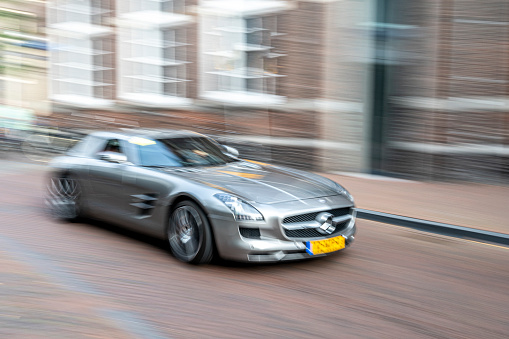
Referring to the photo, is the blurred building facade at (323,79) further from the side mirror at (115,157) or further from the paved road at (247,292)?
the side mirror at (115,157)

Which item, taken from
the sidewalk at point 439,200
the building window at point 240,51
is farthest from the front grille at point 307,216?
the building window at point 240,51

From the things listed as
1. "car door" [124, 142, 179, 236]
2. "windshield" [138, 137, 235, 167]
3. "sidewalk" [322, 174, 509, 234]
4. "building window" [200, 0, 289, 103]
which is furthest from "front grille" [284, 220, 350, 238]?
"building window" [200, 0, 289, 103]

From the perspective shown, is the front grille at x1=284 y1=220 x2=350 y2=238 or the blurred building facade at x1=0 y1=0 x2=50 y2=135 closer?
the front grille at x1=284 y1=220 x2=350 y2=238

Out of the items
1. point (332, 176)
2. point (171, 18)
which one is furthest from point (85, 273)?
point (171, 18)

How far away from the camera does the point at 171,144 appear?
6977mm

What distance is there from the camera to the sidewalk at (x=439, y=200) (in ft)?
26.1

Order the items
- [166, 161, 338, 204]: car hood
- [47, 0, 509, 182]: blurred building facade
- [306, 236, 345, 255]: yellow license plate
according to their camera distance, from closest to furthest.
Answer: [306, 236, 345, 255]: yellow license plate, [166, 161, 338, 204]: car hood, [47, 0, 509, 182]: blurred building facade

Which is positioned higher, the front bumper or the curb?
the front bumper

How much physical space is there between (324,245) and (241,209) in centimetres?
86

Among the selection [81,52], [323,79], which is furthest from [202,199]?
[81,52]

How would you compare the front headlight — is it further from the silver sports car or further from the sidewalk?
the sidewalk

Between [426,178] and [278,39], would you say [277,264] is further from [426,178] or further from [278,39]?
[278,39]

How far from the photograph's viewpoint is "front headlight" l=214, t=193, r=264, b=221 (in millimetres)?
5355

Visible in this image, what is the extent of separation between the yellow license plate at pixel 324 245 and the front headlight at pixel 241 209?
0.54 metres
